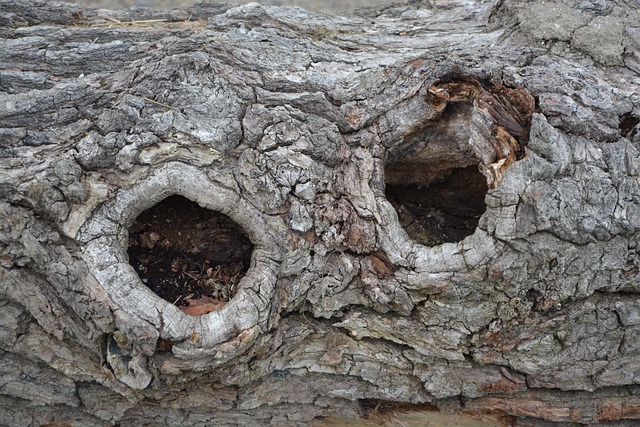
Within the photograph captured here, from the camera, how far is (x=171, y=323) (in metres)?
2.37

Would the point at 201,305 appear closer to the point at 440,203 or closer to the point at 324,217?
the point at 324,217

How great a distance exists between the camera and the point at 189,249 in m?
2.81

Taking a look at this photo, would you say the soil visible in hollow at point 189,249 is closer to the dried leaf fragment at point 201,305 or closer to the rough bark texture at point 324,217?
the dried leaf fragment at point 201,305

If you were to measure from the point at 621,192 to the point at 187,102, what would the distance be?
1.92m

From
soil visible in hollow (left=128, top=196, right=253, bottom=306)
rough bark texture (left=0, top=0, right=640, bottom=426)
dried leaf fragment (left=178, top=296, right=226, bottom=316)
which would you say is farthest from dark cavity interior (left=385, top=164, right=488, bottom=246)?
dried leaf fragment (left=178, top=296, right=226, bottom=316)

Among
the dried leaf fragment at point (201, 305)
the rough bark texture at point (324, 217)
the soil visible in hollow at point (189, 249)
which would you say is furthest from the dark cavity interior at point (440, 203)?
the dried leaf fragment at point (201, 305)

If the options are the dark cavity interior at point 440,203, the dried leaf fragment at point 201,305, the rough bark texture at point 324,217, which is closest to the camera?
the rough bark texture at point 324,217

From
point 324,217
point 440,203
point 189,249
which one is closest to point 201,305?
point 189,249

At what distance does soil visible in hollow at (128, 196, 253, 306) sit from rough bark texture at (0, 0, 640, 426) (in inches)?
10.9

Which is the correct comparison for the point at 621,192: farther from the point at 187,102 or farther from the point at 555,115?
the point at 187,102

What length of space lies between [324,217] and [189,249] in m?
0.75

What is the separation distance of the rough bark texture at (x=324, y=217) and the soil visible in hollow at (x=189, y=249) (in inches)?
10.9

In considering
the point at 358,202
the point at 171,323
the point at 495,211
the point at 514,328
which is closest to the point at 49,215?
the point at 171,323

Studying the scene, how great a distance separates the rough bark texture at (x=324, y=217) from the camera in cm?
241
